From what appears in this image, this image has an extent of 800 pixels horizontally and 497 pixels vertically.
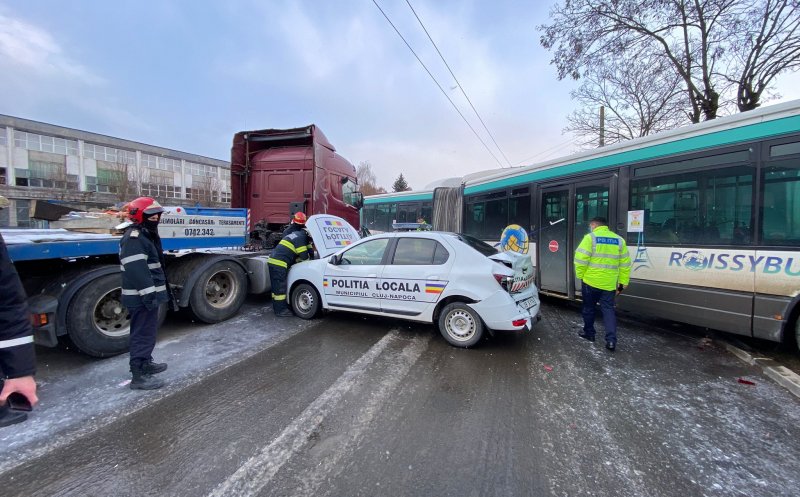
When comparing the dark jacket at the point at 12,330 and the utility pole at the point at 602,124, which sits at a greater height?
the utility pole at the point at 602,124

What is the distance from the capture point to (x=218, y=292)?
5875 mm

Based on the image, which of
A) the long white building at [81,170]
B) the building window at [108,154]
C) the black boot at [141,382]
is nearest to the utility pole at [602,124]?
the black boot at [141,382]

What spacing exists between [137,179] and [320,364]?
41.3 m

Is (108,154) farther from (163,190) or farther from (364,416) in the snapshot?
Answer: (364,416)

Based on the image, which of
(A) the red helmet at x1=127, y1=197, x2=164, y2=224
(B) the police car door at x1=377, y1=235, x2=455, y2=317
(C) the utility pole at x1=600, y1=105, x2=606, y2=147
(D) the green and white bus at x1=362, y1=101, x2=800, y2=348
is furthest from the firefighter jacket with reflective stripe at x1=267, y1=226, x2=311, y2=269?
(C) the utility pole at x1=600, y1=105, x2=606, y2=147

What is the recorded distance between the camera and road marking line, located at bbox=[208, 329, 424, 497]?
2205 mm

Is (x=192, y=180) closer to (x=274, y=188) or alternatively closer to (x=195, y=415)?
(x=274, y=188)

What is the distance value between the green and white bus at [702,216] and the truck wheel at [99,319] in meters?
7.05

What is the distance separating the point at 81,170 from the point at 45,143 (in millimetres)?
3767

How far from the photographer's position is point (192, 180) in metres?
49.5

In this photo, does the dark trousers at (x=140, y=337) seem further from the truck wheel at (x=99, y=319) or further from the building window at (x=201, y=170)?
the building window at (x=201, y=170)

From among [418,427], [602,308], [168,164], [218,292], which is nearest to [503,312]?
[602,308]

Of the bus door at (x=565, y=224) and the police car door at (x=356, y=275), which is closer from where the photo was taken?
the police car door at (x=356, y=275)

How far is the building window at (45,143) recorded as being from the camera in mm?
35094
